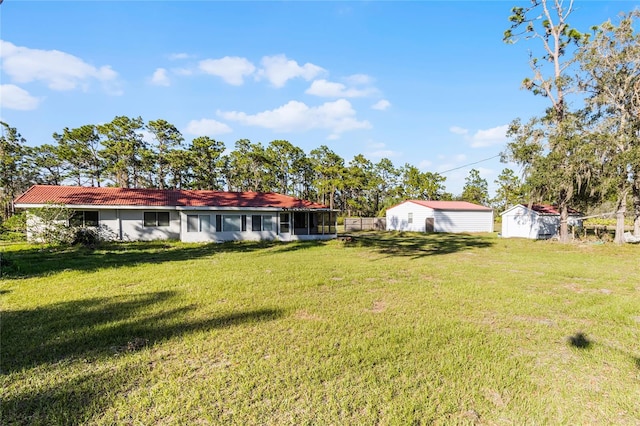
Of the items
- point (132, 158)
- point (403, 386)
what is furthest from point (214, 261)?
point (132, 158)

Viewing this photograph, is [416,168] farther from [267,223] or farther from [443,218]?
[267,223]

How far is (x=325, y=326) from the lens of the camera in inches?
173

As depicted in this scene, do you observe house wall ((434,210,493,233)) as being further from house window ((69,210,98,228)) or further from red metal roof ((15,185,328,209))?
house window ((69,210,98,228))

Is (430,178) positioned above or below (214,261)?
→ above

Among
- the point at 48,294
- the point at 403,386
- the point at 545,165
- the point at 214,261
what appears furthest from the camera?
the point at 545,165

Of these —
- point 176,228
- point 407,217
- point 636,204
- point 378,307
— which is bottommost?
point 378,307

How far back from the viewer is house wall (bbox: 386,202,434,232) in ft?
96.8

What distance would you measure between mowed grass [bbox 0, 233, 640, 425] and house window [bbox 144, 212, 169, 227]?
1108 cm

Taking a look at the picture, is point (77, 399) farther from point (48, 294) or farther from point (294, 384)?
point (48, 294)

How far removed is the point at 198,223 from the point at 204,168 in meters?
24.9

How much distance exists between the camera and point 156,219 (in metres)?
18.0

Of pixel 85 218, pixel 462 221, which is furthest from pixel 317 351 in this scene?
pixel 462 221

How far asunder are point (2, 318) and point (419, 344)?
240 inches

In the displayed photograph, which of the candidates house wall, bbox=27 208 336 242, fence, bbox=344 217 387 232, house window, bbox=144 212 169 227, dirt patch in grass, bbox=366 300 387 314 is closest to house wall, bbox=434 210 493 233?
fence, bbox=344 217 387 232
